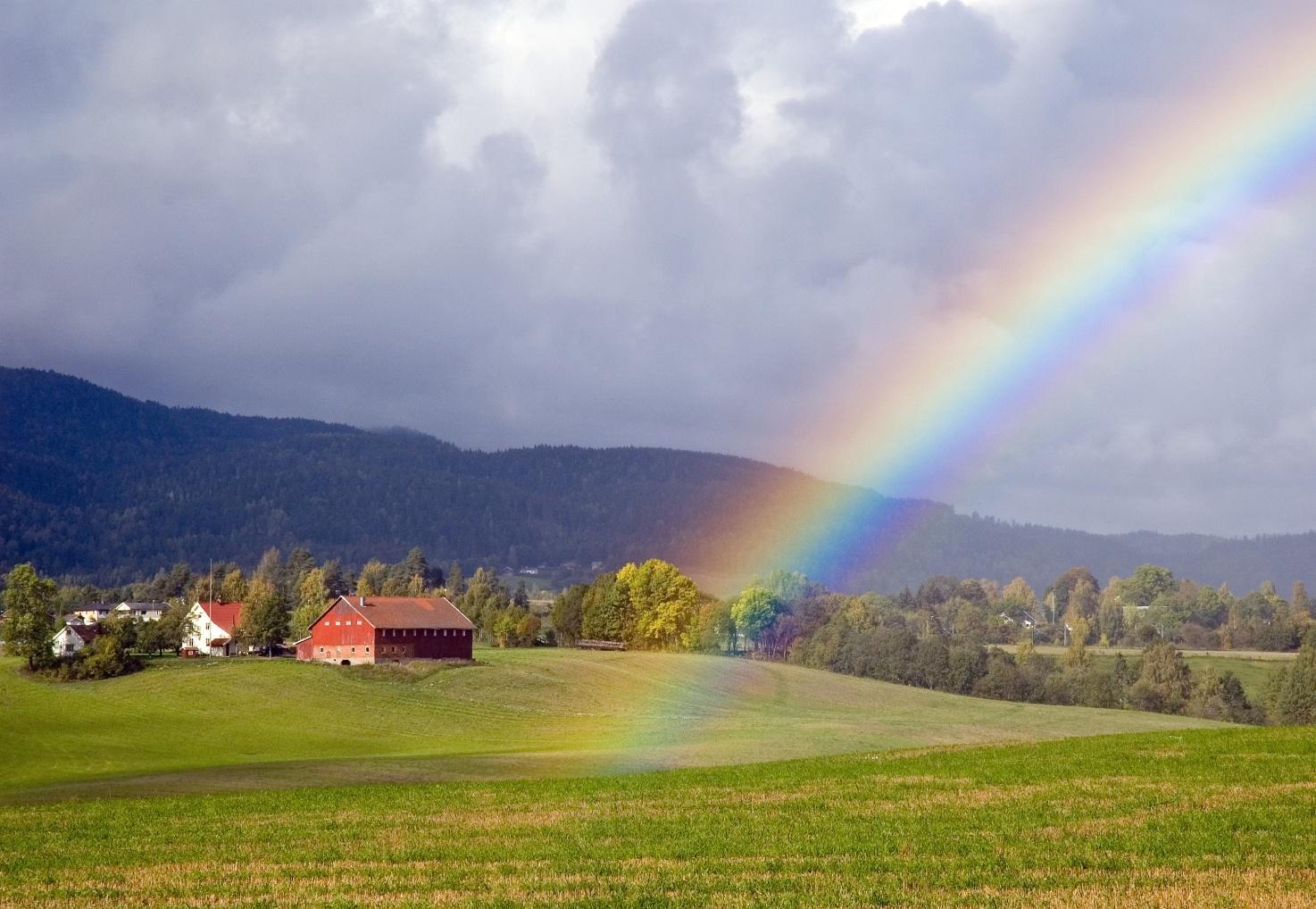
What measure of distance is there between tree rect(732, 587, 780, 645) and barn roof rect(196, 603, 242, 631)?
69472 millimetres

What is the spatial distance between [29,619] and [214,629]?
5224 cm

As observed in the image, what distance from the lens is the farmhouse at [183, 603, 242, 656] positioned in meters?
160

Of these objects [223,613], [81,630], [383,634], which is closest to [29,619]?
[383,634]

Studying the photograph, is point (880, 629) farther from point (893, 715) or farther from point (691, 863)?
point (691, 863)

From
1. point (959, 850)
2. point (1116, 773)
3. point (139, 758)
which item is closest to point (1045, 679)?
point (139, 758)

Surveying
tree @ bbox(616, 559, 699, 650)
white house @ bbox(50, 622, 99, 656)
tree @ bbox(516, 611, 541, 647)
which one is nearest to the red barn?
tree @ bbox(616, 559, 699, 650)

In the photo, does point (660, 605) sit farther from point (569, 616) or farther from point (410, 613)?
point (410, 613)

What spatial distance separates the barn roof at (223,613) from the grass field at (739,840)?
128 metres

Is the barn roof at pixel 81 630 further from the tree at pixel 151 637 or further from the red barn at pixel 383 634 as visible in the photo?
the red barn at pixel 383 634

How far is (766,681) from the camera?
433ft

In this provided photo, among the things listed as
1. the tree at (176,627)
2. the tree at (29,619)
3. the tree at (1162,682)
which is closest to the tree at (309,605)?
the tree at (176,627)

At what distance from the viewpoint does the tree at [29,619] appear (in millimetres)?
111875

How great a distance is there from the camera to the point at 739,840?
26.9 m

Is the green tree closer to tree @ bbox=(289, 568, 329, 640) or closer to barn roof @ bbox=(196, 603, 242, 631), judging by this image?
tree @ bbox=(289, 568, 329, 640)
